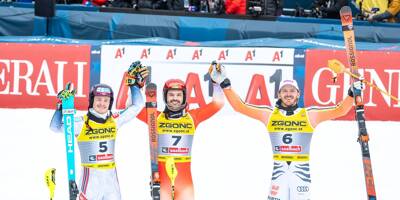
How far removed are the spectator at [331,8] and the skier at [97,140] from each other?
26.0ft

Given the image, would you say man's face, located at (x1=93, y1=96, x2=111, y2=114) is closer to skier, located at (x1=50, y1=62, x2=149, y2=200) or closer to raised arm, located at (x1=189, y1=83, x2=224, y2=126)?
skier, located at (x1=50, y1=62, x2=149, y2=200)

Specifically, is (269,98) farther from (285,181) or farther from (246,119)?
(285,181)

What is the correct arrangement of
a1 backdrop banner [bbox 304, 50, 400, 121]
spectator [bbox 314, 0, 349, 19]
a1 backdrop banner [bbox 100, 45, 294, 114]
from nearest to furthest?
a1 backdrop banner [bbox 304, 50, 400, 121]
a1 backdrop banner [bbox 100, 45, 294, 114]
spectator [bbox 314, 0, 349, 19]

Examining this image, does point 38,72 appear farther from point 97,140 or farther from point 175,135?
point 97,140

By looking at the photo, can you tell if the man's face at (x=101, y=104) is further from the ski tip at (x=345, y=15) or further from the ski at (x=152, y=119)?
the ski tip at (x=345, y=15)

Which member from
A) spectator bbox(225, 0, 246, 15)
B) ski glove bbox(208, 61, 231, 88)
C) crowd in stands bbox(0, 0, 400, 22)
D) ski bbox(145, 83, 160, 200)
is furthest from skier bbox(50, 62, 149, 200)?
spectator bbox(225, 0, 246, 15)

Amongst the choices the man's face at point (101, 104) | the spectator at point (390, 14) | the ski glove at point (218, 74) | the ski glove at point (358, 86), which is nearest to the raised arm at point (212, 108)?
the ski glove at point (218, 74)

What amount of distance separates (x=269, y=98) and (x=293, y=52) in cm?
71

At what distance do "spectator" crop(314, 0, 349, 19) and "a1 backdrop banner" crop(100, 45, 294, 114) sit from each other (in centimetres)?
234

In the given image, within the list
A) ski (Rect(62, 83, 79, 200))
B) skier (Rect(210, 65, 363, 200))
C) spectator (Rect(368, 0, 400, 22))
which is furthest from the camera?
spectator (Rect(368, 0, 400, 22))

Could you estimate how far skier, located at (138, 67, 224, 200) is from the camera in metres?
11.9

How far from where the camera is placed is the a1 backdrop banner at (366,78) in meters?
16.8

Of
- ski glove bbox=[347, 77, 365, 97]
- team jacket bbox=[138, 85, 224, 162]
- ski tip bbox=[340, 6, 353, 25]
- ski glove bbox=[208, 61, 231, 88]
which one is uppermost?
ski tip bbox=[340, 6, 353, 25]

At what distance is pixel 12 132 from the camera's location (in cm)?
1559
